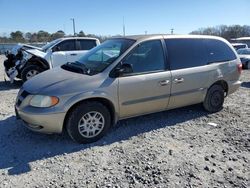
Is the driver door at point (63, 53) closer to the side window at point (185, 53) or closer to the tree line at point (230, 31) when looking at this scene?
the side window at point (185, 53)

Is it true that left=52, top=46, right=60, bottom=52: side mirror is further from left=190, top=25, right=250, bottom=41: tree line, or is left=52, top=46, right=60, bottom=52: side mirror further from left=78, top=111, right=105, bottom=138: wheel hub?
left=190, top=25, right=250, bottom=41: tree line

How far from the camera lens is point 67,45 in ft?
30.8

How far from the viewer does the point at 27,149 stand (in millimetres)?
3893

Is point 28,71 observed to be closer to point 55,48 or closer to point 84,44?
point 55,48

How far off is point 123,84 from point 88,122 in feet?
2.81

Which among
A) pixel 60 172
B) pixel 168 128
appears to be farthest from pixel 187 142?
pixel 60 172

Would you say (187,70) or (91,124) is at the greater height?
(187,70)

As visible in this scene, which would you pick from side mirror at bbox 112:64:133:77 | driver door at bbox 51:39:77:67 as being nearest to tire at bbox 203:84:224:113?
side mirror at bbox 112:64:133:77

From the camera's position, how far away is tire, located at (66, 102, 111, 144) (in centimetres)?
389

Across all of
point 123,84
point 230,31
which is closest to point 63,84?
point 123,84

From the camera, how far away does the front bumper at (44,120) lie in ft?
12.2

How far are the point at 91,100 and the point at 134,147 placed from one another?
1.03 meters

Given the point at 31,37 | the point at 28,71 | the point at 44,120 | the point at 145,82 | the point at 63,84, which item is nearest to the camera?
the point at 44,120

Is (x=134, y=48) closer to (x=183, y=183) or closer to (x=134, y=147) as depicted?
(x=134, y=147)
